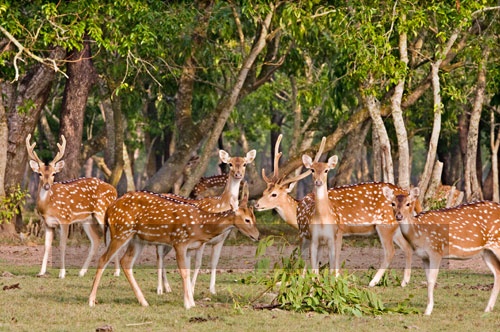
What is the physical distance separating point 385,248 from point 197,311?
13.1 feet

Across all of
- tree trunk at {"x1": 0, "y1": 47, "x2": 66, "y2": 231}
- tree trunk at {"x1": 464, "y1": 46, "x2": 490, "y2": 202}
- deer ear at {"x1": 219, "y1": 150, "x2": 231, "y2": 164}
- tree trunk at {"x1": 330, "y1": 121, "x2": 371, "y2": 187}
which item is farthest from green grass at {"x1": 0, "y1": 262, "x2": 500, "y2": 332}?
tree trunk at {"x1": 330, "y1": 121, "x2": 371, "y2": 187}

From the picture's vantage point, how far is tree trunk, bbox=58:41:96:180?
2044cm

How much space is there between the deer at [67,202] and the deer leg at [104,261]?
10.6ft

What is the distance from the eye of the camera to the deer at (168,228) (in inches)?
444

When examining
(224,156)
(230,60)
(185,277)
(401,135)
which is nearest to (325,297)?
(185,277)

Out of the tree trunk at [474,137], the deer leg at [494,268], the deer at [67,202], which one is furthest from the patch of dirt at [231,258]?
the tree trunk at [474,137]

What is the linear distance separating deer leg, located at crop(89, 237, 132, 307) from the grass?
5.5 inches

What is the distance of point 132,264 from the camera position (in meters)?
11.5

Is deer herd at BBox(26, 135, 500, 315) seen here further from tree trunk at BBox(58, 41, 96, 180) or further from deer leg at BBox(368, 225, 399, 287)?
tree trunk at BBox(58, 41, 96, 180)

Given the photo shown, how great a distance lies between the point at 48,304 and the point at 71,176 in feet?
31.2

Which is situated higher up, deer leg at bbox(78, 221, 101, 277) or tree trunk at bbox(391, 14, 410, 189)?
tree trunk at bbox(391, 14, 410, 189)

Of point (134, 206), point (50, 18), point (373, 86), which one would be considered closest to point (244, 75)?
point (373, 86)

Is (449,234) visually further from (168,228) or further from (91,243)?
(91,243)

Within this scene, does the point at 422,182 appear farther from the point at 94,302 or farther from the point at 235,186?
the point at 94,302
